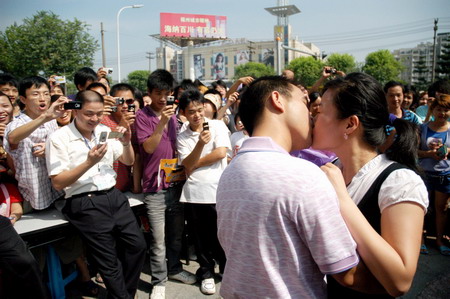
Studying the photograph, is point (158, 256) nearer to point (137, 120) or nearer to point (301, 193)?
point (137, 120)

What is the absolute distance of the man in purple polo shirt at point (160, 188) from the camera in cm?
337

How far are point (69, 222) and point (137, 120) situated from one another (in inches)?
49.0

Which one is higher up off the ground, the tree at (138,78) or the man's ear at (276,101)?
the tree at (138,78)

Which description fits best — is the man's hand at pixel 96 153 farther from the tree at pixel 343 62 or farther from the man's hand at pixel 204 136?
the tree at pixel 343 62

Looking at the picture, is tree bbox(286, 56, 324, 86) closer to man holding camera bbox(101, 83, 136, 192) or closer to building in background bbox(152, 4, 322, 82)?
building in background bbox(152, 4, 322, 82)

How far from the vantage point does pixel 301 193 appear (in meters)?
1.00

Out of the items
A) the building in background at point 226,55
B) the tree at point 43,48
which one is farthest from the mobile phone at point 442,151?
the building in background at point 226,55

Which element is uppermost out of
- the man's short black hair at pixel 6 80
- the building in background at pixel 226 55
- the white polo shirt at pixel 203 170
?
the building in background at pixel 226 55

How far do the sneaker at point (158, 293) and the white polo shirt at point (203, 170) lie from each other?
2.96 feet

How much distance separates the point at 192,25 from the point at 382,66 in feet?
129

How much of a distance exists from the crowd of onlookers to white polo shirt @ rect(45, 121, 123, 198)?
0.01 m

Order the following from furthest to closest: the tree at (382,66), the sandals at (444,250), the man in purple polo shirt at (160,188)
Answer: the tree at (382,66) < the sandals at (444,250) < the man in purple polo shirt at (160,188)

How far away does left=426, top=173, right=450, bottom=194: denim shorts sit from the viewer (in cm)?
418

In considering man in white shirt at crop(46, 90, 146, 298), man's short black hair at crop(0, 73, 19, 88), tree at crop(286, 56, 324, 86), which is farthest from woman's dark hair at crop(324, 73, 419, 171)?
tree at crop(286, 56, 324, 86)
